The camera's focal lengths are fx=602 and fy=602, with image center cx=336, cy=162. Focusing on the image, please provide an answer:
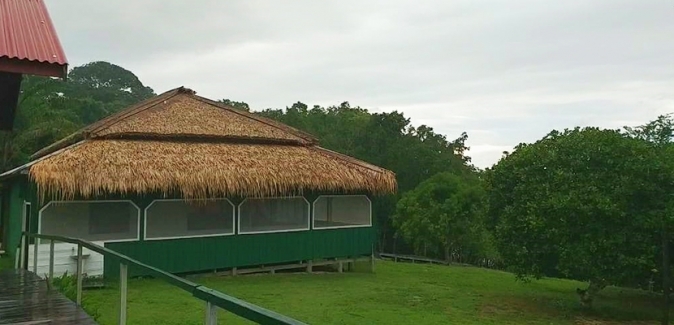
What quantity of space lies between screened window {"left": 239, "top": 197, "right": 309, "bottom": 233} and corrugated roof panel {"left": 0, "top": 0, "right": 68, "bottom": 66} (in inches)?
431

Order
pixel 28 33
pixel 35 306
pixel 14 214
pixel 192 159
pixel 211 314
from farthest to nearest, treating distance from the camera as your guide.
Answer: pixel 14 214 → pixel 192 159 → pixel 35 306 → pixel 28 33 → pixel 211 314

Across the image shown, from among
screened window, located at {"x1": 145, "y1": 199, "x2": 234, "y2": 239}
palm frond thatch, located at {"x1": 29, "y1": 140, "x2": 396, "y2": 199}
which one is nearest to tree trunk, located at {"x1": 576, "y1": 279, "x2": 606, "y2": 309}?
palm frond thatch, located at {"x1": 29, "y1": 140, "x2": 396, "y2": 199}

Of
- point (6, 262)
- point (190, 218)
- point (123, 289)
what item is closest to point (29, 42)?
point (123, 289)

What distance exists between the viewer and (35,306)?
6062 millimetres

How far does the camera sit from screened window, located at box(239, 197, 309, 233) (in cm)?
1544

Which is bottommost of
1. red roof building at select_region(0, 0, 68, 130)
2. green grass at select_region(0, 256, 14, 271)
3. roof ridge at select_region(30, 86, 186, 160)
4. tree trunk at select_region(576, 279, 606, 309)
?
tree trunk at select_region(576, 279, 606, 309)

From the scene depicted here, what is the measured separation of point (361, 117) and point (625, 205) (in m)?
27.8

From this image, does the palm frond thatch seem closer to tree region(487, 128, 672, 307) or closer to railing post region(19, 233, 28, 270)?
railing post region(19, 233, 28, 270)

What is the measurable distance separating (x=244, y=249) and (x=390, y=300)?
4419 mm

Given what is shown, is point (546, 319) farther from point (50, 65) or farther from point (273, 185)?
point (50, 65)

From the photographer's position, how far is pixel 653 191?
11617 millimetres

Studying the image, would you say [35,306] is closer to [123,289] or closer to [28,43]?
[123,289]

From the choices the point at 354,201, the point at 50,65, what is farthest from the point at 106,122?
the point at 50,65

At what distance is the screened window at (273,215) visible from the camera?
1544 cm
